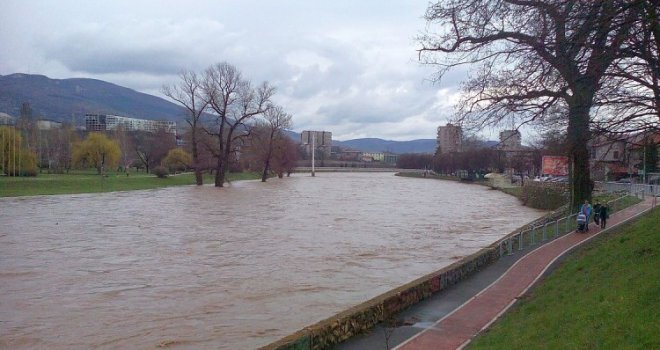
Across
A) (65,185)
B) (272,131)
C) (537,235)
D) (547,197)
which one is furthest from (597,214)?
(272,131)

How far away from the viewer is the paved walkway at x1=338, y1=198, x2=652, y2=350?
941 centimetres

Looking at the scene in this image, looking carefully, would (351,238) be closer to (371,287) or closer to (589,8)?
(371,287)

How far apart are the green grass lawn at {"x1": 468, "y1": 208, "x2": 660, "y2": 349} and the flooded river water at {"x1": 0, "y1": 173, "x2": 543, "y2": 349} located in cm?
376

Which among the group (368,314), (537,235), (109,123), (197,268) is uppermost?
(109,123)

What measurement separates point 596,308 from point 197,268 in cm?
1126

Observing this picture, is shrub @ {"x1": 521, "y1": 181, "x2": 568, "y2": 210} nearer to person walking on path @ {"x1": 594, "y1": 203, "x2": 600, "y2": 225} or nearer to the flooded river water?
the flooded river water

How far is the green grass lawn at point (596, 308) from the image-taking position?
650 centimetres

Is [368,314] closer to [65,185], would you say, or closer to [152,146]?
[65,185]

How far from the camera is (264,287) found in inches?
560

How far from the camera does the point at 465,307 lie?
38.2 ft

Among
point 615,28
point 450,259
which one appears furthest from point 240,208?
point 615,28

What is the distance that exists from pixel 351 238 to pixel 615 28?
15.9 metres

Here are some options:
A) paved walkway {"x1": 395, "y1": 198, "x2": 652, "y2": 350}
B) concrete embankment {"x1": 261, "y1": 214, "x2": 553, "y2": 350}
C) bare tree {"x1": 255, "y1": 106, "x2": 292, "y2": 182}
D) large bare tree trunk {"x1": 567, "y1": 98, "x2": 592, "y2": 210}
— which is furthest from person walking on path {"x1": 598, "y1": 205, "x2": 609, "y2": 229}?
bare tree {"x1": 255, "y1": 106, "x2": 292, "y2": 182}

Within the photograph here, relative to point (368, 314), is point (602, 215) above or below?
above
